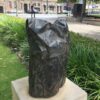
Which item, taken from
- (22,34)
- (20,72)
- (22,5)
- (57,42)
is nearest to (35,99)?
(57,42)

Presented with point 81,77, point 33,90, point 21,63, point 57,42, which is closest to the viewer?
point 57,42

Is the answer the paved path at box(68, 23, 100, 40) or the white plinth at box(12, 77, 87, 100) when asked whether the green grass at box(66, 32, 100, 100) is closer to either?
the white plinth at box(12, 77, 87, 100)

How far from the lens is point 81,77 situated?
3.97 m

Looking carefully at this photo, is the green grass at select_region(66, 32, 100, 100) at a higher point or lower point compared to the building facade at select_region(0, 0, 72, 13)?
lower

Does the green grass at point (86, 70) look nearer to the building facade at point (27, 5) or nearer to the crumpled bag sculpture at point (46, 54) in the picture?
the crumpled bag sculpture at point (46, 54)

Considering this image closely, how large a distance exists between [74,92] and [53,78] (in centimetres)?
55

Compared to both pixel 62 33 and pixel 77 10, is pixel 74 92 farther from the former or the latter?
pixel 77 10

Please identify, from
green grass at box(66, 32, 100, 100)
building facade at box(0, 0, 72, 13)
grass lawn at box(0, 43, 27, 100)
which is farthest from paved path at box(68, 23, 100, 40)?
building facade at box(0, 0, 72, 13)

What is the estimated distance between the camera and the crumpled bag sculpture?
2484 mm

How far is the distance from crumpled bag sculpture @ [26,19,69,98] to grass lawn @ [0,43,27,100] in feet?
5.83

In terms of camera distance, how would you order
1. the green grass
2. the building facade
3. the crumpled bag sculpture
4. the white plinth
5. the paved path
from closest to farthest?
1. the crumpled bag sculpture
2. the white plinth
3. the green grass
4. the paved path
5. the building facade

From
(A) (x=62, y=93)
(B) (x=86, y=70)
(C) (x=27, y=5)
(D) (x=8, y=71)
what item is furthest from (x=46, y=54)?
(C) (x=27, y=5)

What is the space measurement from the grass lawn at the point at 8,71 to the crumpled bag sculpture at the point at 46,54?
1.78m

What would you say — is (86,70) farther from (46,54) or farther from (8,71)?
(8,71)
